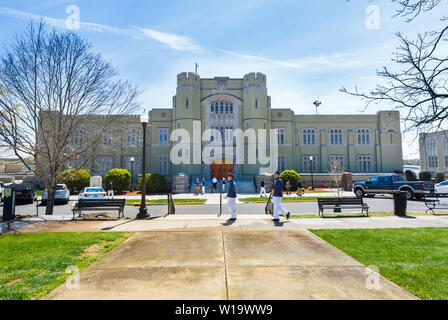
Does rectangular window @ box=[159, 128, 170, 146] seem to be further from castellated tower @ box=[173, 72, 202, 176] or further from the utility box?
the utility box

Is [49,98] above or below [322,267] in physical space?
above

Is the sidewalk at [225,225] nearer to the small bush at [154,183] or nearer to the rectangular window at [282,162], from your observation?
the small bush at [154,183]

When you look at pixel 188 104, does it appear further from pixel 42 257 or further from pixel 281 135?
pixel 42 257

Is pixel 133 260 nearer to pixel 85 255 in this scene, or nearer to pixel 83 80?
pixel 85 255

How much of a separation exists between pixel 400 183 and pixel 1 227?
25627mm

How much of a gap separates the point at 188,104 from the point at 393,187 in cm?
2401

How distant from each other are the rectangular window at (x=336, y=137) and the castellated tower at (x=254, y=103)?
1115 cm

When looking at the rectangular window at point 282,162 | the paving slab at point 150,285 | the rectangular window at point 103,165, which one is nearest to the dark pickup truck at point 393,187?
the rectangular window at point 282,162

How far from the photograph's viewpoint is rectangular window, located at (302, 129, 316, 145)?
35.9 metres

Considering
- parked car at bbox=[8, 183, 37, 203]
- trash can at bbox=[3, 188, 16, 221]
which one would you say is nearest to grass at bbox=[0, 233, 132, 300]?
trash can at bbox=[3, 188, 16, 221]

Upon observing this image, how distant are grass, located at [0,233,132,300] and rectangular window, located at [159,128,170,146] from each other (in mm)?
26907

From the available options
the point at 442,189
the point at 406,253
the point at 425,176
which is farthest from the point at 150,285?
the point at 425,176

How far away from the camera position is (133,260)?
4953 mm
